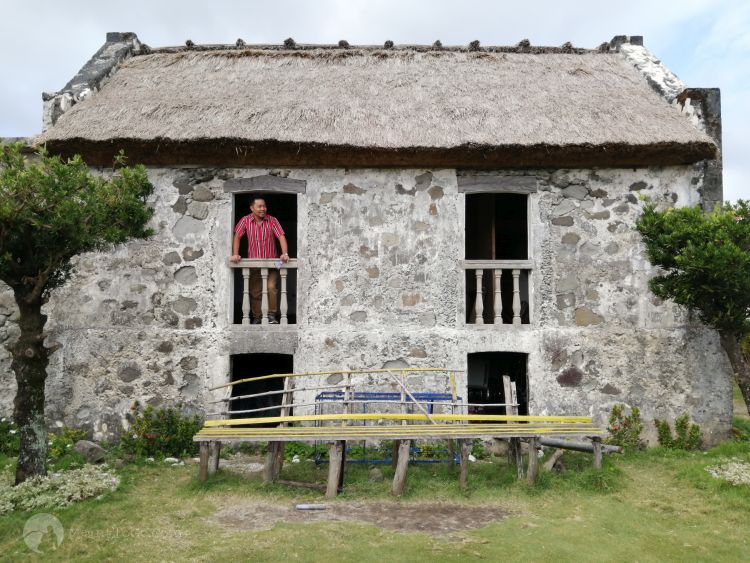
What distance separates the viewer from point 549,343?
24.0 feet

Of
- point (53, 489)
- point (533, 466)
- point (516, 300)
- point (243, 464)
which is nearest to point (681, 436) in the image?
point (533, 466)

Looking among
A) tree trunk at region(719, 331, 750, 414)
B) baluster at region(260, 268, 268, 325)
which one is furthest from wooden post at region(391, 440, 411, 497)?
tree trunk at region(719, 331, 750, 414)

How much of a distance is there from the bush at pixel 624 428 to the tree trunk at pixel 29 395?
6.12m

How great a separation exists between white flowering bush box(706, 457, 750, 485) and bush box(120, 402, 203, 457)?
5.62 meters

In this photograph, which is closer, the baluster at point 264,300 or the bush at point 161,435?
the bush at point 161,435

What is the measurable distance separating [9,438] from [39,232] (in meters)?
3.12

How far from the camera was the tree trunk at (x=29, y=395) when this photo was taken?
556cm

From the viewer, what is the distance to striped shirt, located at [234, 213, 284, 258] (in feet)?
25.0

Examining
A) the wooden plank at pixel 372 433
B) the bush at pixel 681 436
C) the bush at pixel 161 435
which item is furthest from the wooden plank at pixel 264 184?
the bush at pixel 681 436

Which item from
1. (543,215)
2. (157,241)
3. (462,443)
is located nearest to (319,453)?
(462,443)

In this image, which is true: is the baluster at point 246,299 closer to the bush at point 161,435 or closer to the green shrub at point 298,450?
the bush at point 161,435

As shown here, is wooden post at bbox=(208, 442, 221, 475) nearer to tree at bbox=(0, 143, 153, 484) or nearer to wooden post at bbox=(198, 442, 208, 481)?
wooden post at bbox=(198, 442, 208, 481)

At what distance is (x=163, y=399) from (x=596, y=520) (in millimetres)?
4957

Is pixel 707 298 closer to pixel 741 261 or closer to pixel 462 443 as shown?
pixel 741 261
